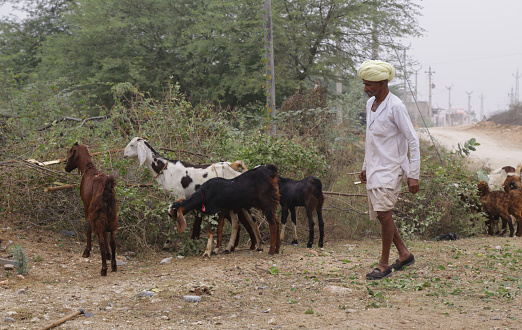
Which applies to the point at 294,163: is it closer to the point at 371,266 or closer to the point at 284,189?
the point at 284,189

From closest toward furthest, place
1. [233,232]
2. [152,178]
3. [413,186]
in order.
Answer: [413,186], [233,232], [152,178]

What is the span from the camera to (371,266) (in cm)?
676

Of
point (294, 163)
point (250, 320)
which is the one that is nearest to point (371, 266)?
point (250, 320)

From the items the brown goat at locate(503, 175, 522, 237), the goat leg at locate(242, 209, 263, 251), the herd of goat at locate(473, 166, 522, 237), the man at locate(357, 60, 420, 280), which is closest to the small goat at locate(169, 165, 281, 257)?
the goat leg at locate(242, 209, 263, 251)

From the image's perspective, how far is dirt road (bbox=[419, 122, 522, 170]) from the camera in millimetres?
21734

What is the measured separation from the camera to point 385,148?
19.5ft

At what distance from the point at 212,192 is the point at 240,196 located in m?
0.39

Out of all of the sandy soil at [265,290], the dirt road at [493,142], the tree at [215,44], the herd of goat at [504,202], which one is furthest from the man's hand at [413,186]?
the dirt road at [493,142]

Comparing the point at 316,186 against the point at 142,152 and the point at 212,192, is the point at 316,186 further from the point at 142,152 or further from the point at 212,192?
the point at 142,152

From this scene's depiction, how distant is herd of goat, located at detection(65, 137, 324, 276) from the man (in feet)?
6.23

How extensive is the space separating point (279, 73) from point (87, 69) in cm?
713

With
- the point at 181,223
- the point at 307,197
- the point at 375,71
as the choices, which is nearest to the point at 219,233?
the point at 181,223

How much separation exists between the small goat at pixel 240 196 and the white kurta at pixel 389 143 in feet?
6.34

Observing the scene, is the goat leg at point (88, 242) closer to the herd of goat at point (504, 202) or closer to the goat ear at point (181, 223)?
the goat ear at point (181, 223)
